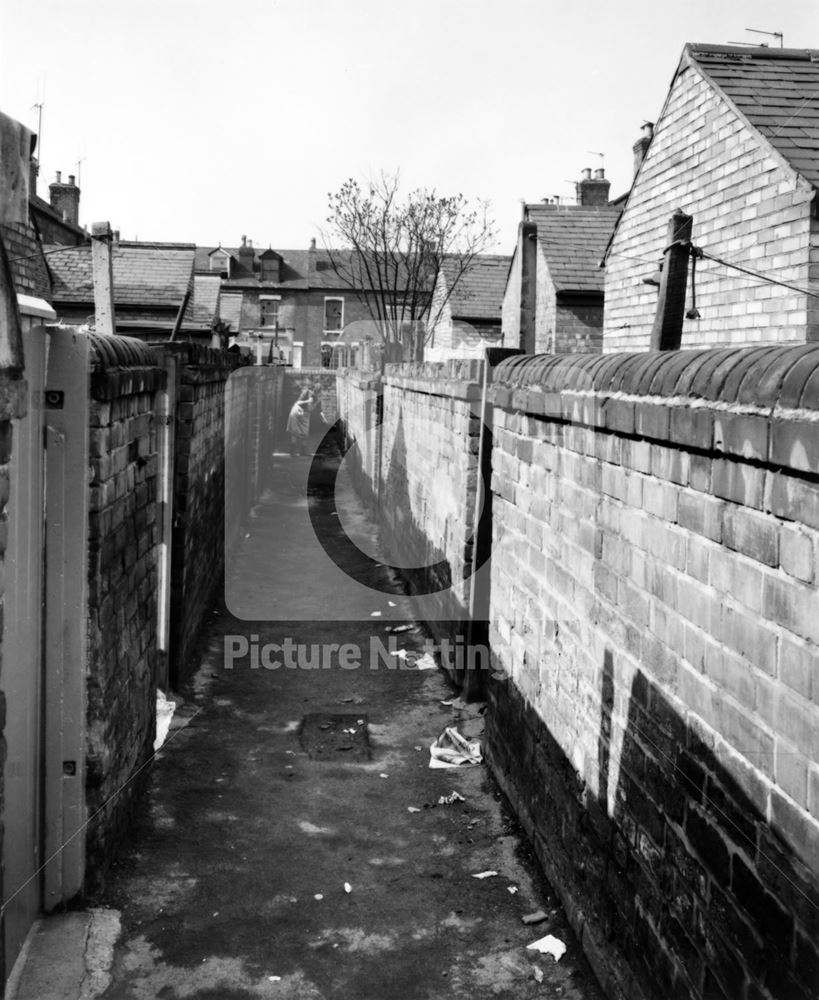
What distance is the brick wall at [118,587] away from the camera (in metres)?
4.15

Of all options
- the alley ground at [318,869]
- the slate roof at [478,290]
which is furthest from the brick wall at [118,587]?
the slate roof at [478,290]

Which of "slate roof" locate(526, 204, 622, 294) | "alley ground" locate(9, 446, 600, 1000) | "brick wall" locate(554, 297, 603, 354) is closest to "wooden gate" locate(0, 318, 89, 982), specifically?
"alley ground" locate(9, 446, 600, 1000)

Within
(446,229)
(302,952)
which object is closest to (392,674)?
(302,952)

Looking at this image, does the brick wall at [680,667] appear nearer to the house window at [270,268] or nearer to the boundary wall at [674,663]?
Answer: the boundary wall at [674,663]

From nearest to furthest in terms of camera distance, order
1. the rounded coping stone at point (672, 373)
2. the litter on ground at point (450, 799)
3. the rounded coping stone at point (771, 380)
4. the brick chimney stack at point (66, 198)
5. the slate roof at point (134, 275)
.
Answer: the rounded coping stone at point (771, 380)
the rounded coping stone at point (672, 373)
the litter on ground at point (450, 799)
the slate roof at point (134, 275)
the brick chimney stack at point (66, 198)

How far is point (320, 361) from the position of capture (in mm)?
54219

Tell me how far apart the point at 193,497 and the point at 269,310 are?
50250 millimetres

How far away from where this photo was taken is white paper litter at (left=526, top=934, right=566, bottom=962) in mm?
4039

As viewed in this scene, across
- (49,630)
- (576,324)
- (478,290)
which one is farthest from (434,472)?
(478,290)

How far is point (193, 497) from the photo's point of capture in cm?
776

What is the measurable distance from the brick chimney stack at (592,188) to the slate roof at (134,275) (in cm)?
1197

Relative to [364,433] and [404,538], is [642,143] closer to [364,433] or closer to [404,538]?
[364,433]

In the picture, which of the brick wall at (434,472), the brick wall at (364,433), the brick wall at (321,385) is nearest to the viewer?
the brick wall at (434,472)

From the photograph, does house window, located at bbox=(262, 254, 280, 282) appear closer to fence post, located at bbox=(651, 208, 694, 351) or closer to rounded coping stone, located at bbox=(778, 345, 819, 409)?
fence post, located at bbox=(651, 208, 694, 351)
